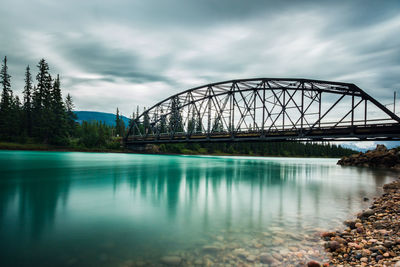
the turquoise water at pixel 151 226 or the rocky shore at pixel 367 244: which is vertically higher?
the rocky shore at pixel 367 244

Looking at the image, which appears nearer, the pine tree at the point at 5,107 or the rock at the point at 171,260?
the rock at the point at 171,260

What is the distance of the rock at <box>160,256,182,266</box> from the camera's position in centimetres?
503

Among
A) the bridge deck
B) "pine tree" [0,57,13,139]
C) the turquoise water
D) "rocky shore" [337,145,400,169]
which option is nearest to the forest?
"pine tree" [0,57,13,139]

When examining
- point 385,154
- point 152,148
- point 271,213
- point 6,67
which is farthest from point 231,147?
point 271,213

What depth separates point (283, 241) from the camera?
655cm

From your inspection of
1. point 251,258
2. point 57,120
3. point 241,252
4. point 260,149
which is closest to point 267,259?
point 251,258

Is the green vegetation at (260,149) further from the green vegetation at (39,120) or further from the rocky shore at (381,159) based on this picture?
the rocky shore at (381,159)

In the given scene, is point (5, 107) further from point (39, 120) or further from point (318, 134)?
point (318, 134)

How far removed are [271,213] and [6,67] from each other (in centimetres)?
8988

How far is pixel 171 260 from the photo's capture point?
17.0ft

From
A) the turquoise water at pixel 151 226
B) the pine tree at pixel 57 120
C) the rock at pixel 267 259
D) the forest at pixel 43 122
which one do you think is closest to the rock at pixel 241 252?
the turquoise water at pixel 151 226

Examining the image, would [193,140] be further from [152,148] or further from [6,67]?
[6,67]

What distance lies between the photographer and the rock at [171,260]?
16.5 ft

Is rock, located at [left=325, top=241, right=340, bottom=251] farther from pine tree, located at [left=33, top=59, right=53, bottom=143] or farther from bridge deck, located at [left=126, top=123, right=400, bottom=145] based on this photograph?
pine tree, located at [left=33, top=59, right=53, bottom=143]
